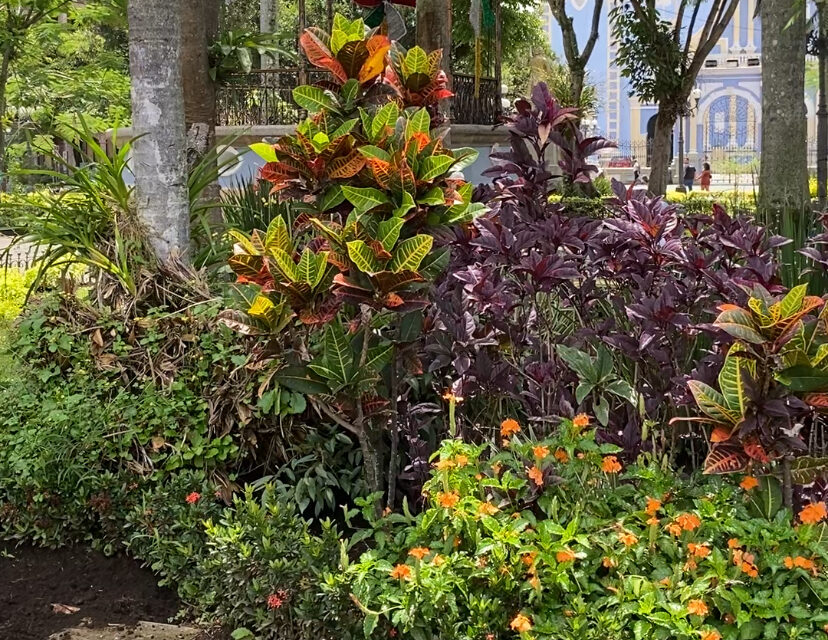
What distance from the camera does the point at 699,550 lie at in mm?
2301

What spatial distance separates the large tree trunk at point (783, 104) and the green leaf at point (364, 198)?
5.73 metres

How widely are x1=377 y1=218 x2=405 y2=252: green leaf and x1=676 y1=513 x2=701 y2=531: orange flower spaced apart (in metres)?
1.11

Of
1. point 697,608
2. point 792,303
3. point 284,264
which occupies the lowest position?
point 697,608

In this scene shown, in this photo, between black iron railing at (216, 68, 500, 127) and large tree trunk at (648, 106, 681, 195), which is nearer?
black iron railing at (216, 68, 500, 127)

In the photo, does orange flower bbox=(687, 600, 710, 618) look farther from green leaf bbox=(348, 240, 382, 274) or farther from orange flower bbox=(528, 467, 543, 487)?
green leaf bbox=(348, 240, 382, 274)

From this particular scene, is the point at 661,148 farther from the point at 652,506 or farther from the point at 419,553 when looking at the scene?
the point at 419,553

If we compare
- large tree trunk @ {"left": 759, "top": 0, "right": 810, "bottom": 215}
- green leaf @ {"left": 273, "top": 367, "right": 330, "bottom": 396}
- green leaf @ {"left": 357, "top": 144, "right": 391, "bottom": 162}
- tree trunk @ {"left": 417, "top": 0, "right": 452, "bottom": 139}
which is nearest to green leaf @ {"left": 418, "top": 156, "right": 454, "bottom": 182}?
green leaf @ {"left": 357, "top": 144, "right": 391, "bottom": 162}

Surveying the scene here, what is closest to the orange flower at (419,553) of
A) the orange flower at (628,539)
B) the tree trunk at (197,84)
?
the orange flower at (628,539)

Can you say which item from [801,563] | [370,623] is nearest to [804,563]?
[801,563]

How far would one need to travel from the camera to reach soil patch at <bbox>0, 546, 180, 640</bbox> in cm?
310

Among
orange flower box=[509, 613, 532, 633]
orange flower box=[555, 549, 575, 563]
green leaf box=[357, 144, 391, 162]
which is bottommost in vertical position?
orange flower box=[509, 613, 532, 633]

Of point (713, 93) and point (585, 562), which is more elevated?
point (713, 93)

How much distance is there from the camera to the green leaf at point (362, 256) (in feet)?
8.87

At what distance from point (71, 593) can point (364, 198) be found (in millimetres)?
1745
